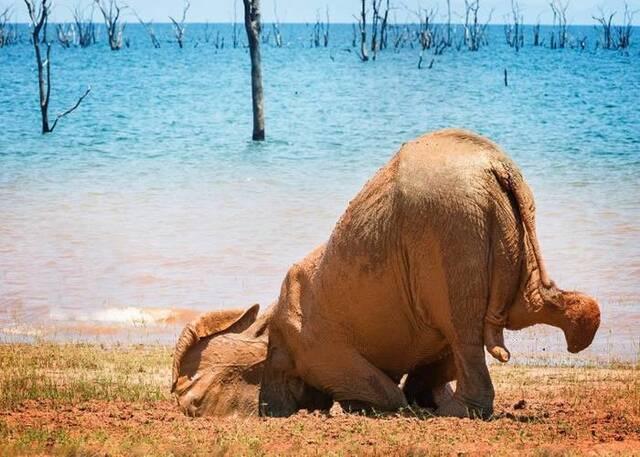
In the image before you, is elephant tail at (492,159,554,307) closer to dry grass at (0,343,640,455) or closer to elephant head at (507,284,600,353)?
elephant head at (507,284,600,353)

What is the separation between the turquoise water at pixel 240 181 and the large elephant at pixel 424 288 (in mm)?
4923

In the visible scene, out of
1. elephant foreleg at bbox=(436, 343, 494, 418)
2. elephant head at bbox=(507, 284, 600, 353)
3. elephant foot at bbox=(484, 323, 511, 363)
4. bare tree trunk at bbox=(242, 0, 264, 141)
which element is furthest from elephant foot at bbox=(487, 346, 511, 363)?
bare tree trunk at bbox=(242, 0, 264, 141)

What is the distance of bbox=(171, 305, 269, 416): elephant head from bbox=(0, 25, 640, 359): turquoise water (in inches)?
200

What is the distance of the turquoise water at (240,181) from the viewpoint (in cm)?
1556

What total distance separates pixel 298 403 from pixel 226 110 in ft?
133

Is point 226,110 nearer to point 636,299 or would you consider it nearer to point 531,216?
point 636,299

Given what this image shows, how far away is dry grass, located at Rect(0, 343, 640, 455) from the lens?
21.2 ft

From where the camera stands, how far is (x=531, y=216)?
692 centimetres

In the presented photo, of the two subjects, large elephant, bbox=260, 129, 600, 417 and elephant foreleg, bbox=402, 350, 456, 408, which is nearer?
large elephant, bbox=260, 129, 600, 417

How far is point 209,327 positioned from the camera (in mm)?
7848

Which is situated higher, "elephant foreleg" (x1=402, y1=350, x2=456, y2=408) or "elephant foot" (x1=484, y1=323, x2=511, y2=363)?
"elephant foot" (x1=484, y1=323, x2=511, y2=363)

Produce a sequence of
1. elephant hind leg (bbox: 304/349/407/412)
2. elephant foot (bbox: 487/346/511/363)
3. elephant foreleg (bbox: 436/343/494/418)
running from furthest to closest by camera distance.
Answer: elephant hind leg (bbox: 304/349/407/412)
elephant foreleg (bbox: 436/343/494/418)
elephant foot (bbox: 487/346/511/363)

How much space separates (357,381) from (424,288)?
0.86 m

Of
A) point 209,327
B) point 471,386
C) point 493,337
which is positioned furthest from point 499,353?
point 209,327
